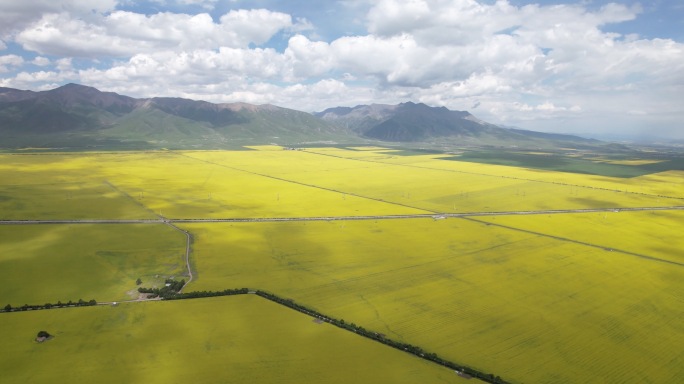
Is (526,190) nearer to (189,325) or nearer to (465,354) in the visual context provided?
(465,354)

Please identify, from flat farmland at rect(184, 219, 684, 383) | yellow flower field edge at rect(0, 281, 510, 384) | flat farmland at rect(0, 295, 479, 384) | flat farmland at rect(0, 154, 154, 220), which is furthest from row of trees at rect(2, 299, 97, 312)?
flat farmland at rect(0, 154, 154, 220)

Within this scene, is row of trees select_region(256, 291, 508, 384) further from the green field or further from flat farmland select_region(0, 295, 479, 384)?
the green field

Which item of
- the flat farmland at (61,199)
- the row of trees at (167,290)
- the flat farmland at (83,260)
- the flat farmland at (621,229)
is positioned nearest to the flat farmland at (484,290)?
the row of trees at (167,290)

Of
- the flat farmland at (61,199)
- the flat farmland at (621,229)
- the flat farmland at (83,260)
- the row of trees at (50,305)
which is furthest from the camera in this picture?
the flat farmland at (61,199)

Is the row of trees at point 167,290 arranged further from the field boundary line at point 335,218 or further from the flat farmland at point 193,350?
the field boundary line at point 335,218

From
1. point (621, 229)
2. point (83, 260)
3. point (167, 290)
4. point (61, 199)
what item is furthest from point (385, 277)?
point (61, 199)

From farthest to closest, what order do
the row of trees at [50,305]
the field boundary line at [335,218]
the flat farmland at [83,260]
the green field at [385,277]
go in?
the field boundary line at [335,218] < the flat farmland at [83,260] < the row of trees at [50,305] < the green field at [385,277]
